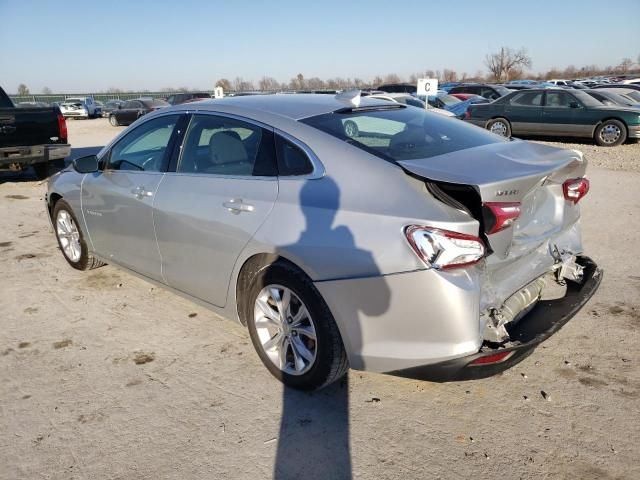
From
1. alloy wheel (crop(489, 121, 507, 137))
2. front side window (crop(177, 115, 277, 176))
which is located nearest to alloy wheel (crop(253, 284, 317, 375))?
front side window (crop(177, 115, 277, 176))

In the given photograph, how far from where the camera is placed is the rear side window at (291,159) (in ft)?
9.18

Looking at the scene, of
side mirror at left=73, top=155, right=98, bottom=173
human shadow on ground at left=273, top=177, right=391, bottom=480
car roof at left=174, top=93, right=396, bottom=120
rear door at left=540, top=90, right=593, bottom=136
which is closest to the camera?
human shadow on ground at left=273, top=177, right=391, bottom=480

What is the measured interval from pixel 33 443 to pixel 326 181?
2.07 m

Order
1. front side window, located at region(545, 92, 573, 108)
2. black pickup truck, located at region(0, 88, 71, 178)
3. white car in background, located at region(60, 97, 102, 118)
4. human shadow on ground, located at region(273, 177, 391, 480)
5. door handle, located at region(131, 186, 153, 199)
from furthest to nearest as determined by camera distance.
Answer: white car in background, located at region(60, 97, 102, 118)
front side window, located at region(545, 92, 573, 108)
black pickup truck, located at region(0, 88, 71, 178)
door handle, located at region(131, 186, 153, 199)
human shadow on ground, located at region(273, 177, 391, 480)

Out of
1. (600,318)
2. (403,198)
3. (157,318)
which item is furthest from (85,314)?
(600,318)

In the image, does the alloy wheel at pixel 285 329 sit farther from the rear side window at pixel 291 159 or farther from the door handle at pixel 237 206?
the rear side window at pixel 291 159

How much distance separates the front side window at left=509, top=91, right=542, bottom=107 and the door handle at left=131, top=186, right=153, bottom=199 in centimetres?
1365

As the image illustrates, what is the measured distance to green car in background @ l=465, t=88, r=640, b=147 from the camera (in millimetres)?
13383

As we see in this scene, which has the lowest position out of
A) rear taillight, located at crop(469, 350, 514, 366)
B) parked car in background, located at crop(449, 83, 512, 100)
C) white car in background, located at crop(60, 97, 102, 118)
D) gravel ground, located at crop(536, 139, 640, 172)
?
gravel ground, located at crop(536, 139, 640, 172)

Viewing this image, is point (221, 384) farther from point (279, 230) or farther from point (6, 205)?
point (6, 205)

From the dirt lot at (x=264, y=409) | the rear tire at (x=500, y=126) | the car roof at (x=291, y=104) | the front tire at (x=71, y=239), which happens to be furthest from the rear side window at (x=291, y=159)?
the rear tire at (x=500, y=126)

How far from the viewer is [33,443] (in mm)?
2578

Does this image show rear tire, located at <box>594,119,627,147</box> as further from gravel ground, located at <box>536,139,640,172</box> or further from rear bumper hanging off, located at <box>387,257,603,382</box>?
rear bumper hanging off, located at <box>387,257,603,382</box>

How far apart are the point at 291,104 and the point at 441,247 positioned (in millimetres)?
1622
